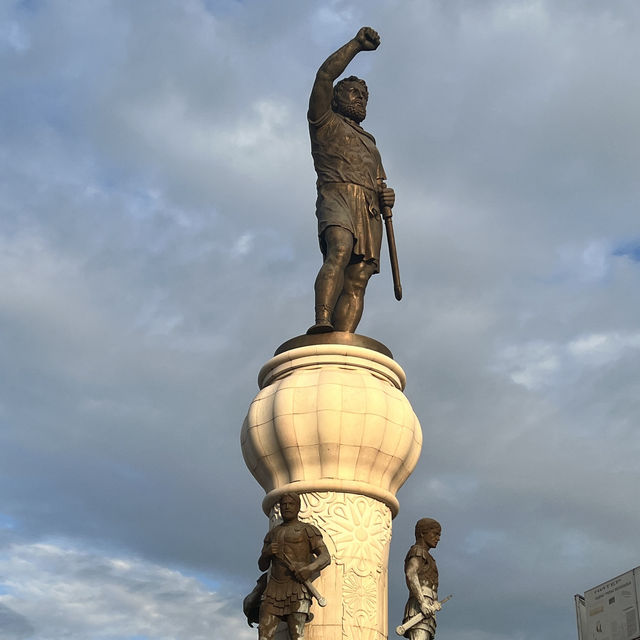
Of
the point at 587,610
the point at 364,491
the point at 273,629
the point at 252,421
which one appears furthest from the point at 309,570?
the point at 587,610

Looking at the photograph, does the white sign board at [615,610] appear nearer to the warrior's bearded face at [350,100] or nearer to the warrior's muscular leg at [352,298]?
the warrior's muscular leg at [352,298]

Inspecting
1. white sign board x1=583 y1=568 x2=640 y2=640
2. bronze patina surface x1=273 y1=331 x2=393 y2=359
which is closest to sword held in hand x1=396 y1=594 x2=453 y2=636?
bronze patina surface x1=273 y1=331 x2=393 y2=359

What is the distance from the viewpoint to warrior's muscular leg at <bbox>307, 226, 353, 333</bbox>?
1558 cm

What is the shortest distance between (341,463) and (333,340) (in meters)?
1.96

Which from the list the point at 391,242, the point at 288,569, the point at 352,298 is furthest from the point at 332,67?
the point at 288,569

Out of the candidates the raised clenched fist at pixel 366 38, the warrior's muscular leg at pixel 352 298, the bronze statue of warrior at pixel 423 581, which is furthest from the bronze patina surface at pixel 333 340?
the raised clenched fist at pixel 366 38

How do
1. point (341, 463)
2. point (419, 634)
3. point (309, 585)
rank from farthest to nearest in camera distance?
point (341, 463) → point (419, 634) → point (309, 585)

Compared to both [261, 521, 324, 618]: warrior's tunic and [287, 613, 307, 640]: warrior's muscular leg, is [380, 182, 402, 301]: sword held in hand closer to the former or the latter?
[261, 521, 324, 618]: warrior's tunic

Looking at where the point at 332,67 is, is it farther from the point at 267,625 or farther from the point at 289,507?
the point at 267,625

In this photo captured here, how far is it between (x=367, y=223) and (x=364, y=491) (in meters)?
4.44

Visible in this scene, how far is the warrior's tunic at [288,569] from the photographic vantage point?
12594mm

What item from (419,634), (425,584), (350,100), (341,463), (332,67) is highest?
(350,100)

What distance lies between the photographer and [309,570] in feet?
41.1

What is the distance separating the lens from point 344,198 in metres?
16.3
